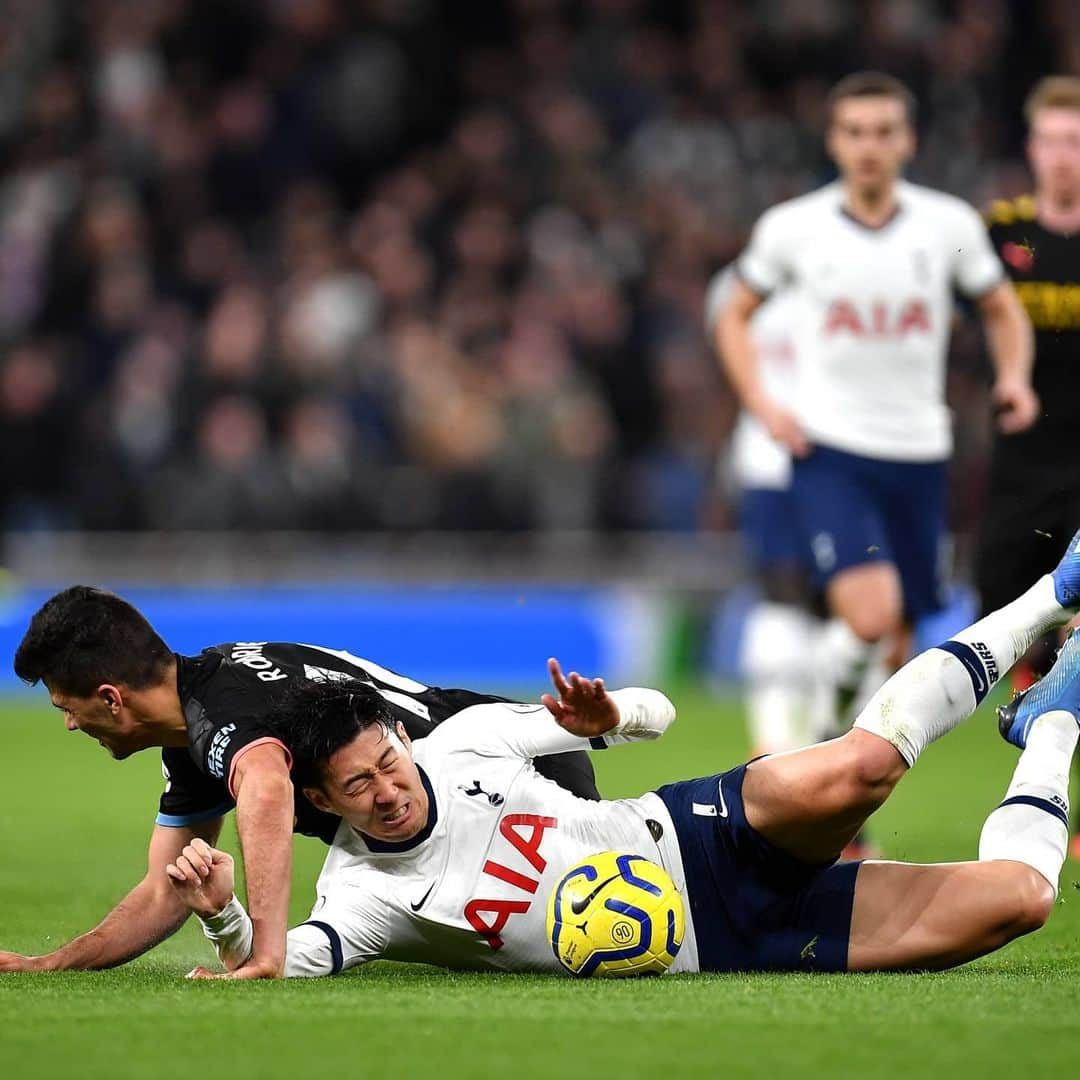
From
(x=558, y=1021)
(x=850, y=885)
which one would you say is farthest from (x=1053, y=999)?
(x=558, y=1021)

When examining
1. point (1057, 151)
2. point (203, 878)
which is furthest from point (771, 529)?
point (203, 878)

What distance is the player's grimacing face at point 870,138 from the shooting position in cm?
737

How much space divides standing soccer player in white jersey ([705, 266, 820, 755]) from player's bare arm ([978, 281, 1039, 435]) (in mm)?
1274

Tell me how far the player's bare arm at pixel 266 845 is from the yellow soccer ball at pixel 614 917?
1.96ft

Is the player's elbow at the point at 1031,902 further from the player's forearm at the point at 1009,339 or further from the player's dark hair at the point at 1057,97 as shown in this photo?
the player's dark hair at the point at 1057,97

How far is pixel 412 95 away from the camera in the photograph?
15.9 m

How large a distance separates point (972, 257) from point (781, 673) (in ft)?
6.64

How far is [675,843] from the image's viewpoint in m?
4.79

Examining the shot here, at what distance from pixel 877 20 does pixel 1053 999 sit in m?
13.1

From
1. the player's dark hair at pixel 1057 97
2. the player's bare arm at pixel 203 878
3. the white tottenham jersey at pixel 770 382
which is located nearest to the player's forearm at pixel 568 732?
the player's bare arm at pixel 203 878

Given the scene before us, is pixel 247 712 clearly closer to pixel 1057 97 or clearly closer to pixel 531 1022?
pixel 531 1022

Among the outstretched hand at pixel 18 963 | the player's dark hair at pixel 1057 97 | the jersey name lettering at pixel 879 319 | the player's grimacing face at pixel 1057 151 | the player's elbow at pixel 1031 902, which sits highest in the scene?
the player's dark hair at pixel 1057 97

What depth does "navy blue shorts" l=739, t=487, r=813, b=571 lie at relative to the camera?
9.27 m

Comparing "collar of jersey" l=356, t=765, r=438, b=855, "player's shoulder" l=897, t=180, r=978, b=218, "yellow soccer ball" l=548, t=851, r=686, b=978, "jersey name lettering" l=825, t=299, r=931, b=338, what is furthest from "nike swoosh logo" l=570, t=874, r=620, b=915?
"player's shoulder" l=897, t=180, r=978, b=218
